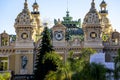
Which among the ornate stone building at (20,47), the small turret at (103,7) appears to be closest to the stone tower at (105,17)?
the small turret at (103,7)

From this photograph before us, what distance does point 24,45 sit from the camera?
78.2 meters

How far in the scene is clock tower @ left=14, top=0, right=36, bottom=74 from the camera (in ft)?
257

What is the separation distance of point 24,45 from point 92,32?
36.8 feet

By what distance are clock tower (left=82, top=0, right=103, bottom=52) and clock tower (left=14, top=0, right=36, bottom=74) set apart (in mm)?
8740

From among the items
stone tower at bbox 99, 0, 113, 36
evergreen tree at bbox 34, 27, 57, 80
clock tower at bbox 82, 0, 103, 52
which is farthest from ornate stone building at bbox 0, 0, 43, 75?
stone tower at bbox 99, 0, 113, 36

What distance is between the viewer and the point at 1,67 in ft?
265

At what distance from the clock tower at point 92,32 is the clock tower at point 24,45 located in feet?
28.7

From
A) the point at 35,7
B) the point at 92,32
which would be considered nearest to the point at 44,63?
the point at 92,32

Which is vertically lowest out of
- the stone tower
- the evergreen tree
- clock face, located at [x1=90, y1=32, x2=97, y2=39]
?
the evergreen tree

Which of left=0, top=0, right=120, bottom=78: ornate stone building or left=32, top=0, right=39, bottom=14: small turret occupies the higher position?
left=32, top=0, right=39, bottom=14: small turret

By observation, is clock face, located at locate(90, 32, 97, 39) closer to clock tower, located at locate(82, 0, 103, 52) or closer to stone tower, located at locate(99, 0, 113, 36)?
clock tower, located at locate(82, 0, 103, 52)

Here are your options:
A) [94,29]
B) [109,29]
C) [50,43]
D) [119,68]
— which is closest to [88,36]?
[94,29]

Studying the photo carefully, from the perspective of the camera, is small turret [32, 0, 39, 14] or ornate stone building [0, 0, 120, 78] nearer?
ornate stone building [0, 0, 120, 78]

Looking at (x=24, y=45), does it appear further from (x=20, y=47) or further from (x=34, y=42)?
(x=34, y=42)
